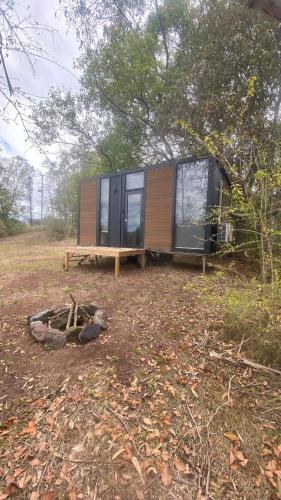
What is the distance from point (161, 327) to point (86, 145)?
9.75 meters

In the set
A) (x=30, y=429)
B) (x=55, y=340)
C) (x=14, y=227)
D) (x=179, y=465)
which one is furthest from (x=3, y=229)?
(x=179, y=465)

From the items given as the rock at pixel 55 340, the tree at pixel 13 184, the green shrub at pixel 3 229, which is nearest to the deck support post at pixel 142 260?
the rock at pixel 55 340

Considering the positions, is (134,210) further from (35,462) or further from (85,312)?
(35,462)

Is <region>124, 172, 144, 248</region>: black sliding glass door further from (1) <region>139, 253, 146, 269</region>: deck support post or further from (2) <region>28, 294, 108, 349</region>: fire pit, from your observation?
(2) <region>28, 294, 108, 349</region>: fire pit

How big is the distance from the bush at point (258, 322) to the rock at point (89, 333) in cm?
154

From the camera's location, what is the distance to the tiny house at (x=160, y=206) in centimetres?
582

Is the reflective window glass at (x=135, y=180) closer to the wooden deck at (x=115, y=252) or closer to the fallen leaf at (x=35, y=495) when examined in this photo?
the wooden deck at (x=115, y=252)

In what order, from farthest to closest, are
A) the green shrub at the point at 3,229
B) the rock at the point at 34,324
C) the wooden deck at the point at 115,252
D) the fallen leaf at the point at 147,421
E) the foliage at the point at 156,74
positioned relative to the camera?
the green shrub at the point at 3,229, the wooden deck at the point at 115,252, the foliage at the point at 156,74, the rock at the point at 34,324, the fallen leaf at the point at 147,421

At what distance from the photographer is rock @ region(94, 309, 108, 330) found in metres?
3.19

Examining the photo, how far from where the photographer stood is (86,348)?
2.81m

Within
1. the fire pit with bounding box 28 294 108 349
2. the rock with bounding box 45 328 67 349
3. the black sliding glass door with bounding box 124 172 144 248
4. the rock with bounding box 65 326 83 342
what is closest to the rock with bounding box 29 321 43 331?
the fire pit with bounding box 28 294 108 349

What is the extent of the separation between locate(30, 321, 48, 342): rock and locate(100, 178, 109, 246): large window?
16.0 feet

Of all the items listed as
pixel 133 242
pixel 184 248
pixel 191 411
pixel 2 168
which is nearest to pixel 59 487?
pixel 191 411

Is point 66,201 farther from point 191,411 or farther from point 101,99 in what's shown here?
point 191,411
